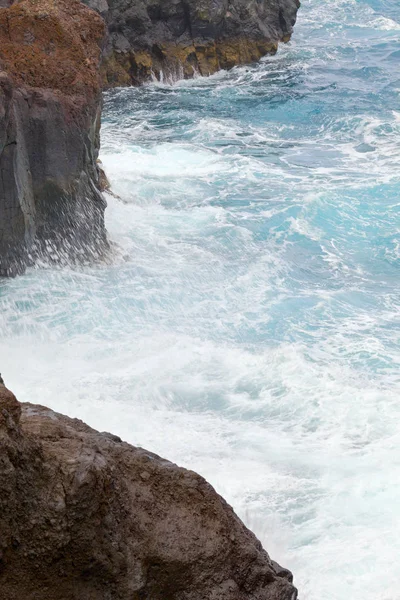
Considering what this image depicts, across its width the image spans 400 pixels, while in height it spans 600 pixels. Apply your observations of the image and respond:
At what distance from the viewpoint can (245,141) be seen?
59.1ft

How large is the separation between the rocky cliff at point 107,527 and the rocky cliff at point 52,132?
244 inches

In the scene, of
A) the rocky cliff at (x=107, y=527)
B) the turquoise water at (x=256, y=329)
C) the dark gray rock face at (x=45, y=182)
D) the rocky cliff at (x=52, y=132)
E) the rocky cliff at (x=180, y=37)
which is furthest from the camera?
the rocky cliff at (x=180, y=37)

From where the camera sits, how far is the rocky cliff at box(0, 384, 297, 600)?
334cm

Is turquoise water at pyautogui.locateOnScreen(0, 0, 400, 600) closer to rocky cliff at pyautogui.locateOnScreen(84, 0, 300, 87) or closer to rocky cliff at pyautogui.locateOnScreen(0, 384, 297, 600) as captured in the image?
rocky cliff at pyautogui.locateOnScreen(0, 384, 297, 600)

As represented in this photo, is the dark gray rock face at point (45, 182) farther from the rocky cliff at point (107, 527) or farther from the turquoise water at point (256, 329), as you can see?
the rocky cliff at point (107, 527)

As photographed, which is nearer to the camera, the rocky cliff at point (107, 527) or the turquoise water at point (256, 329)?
the rocky cliff at point (107, 527)

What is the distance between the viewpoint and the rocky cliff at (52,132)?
9.84 m

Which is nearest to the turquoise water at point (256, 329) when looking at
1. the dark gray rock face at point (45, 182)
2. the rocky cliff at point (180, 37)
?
the dark gray rock face at point (45, 182)

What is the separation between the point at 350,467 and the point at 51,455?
394cm

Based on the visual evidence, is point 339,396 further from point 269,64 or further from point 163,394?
point 269,64

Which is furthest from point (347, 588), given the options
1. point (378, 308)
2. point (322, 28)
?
point (322, 28)

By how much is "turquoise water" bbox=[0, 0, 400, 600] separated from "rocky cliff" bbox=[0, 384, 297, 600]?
1.92 m

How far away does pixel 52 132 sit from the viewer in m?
10.1

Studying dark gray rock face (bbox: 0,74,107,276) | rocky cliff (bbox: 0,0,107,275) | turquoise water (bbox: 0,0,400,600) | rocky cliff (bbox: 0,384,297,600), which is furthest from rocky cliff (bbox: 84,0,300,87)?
rocky cliff (bbox: 0,384,297,600)
